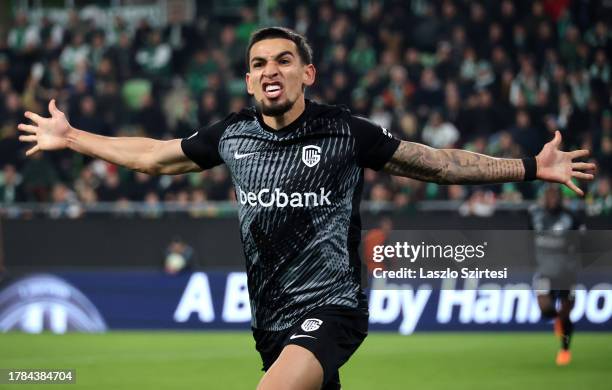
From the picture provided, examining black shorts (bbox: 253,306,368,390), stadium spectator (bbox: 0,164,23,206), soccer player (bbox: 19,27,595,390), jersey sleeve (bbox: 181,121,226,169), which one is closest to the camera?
black shorts (bbox: 253,306,368,390)

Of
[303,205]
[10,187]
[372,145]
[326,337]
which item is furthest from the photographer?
[10,187]

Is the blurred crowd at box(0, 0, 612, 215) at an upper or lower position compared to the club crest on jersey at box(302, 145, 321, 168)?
upper

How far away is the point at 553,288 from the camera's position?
14.1 m

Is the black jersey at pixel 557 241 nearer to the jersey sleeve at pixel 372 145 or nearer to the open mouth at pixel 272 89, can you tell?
the jersey sleeve at pixel 372 145

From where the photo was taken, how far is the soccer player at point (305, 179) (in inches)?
239

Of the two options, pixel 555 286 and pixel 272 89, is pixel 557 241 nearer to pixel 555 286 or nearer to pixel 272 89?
pixel 555 286

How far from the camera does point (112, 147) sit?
6.66 m

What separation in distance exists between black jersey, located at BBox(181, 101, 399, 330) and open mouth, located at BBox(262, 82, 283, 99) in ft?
0.74

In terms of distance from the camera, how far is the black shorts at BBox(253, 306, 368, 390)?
5.84 metres

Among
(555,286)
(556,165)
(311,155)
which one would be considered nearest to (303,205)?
(311,155)

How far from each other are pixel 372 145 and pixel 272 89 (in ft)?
2.01

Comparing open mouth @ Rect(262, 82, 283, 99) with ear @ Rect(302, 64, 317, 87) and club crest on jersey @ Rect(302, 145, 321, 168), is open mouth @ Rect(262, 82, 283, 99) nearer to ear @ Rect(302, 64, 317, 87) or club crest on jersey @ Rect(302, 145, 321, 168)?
ear @ Rect(302, 64, 317, 87)

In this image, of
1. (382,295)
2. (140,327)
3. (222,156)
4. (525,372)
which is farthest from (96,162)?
(222,156)

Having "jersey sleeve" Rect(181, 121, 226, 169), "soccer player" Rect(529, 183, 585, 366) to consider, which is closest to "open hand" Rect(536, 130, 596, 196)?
"jersey sleeve" Rect(181, 121, 226, 169)
